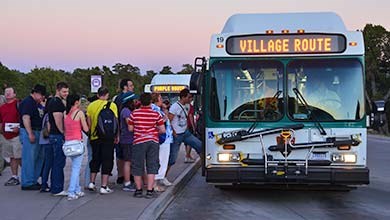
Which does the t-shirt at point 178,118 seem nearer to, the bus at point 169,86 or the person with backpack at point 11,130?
the person with backpack at point 11,130

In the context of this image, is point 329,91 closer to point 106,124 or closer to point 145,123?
point 145,123

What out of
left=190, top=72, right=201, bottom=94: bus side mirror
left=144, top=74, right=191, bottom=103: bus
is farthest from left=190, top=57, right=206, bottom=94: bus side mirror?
left=144, top=74, right=191, bottom=103: bus

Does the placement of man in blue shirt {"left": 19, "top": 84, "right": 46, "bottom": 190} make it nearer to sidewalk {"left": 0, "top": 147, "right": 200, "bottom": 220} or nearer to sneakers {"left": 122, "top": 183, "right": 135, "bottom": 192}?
sidewalk {"left": 0, "top": 147, "right": 200, "bottom": 220}

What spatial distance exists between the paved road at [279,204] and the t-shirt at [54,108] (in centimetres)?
242

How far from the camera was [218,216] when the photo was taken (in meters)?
9.15

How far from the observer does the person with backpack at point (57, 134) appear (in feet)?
31.9

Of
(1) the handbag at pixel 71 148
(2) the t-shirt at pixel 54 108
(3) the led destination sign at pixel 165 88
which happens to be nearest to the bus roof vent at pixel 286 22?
(2) the t-shirt at pixel 54 108

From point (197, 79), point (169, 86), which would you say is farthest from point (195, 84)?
point (169, 86)

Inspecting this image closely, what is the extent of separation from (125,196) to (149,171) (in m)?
0.67

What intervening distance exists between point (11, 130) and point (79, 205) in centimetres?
287

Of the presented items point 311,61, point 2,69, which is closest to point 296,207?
point 311,61

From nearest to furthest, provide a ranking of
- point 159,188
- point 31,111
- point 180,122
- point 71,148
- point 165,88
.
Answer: point 71,148
point 31,111
point 159,188
point 180,122
point 165,88

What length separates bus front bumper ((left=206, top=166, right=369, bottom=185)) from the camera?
9.50m

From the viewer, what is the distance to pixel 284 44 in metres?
9.99
